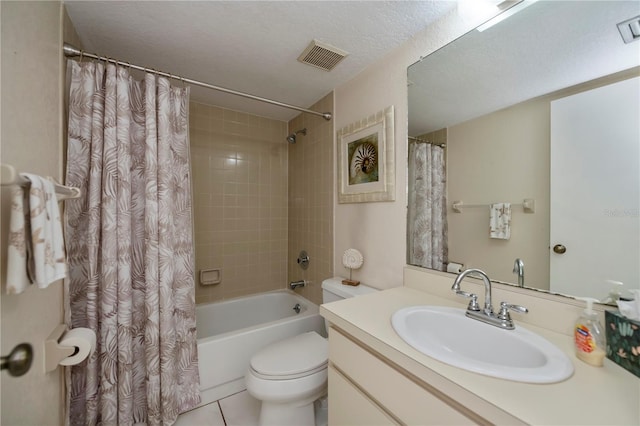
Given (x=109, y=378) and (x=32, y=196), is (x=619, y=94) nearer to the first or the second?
(x=32, y=196)

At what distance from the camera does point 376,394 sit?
0.77m

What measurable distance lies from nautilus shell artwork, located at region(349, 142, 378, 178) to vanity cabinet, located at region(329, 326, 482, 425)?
1.00 meters

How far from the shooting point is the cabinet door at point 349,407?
77 cm

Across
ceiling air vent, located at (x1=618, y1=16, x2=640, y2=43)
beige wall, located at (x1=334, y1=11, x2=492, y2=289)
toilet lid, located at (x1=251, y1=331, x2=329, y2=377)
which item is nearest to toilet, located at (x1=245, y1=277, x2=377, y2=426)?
toilet lid, located at (x1=251, y1=331, x2=329, y2=377)

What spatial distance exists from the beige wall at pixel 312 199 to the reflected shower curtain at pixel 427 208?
2.35 ft

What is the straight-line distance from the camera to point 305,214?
229 centimetres

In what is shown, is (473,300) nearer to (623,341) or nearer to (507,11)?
(623,341)

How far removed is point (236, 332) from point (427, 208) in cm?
140

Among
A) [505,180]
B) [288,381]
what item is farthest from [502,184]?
[288,381]

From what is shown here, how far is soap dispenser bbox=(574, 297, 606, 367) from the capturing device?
633 millimetres

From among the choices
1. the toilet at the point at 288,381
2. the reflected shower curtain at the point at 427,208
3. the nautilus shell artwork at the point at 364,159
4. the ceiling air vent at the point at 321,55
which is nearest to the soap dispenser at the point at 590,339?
the reflected shower curtain at the point at 427,208

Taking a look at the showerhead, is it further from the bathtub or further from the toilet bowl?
the toilet bowl

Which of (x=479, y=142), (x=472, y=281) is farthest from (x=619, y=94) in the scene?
(x=472, y=281)

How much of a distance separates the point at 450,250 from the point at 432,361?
2.26 feet
